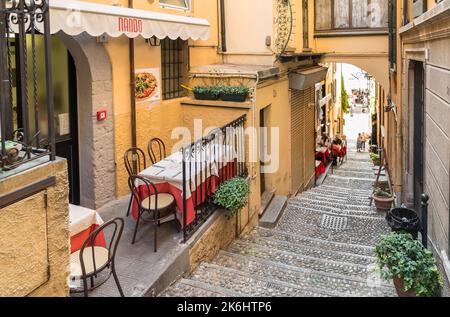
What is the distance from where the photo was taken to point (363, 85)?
59.0 meters

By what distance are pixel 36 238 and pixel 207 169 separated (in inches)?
165

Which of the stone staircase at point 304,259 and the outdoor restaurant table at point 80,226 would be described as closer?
the outdoor restaurant table at point 80,226

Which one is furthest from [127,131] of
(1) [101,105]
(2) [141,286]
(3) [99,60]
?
(2) [141,286]

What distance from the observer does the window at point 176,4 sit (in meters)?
9.88

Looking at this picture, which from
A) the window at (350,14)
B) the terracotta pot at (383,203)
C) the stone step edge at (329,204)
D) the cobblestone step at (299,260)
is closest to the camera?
the cobblestone step at (299,260)

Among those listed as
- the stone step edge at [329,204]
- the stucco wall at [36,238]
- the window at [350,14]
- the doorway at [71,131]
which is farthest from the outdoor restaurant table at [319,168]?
the stucco wall at [36,238]

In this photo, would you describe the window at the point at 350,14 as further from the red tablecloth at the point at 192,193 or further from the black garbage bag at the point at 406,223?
the black garbage bag at the point at 406,223

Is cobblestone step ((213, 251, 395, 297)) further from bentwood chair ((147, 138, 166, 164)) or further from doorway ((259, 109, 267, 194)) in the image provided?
doorway ((259, 109, 267, 194))

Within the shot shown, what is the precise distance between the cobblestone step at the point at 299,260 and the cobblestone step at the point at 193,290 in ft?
6.80

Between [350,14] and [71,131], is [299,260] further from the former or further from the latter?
[350,14]

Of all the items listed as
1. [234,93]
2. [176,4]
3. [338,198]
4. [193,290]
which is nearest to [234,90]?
[234,93]

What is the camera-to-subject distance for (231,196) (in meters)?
7.82

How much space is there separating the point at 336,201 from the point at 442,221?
7.71 m
